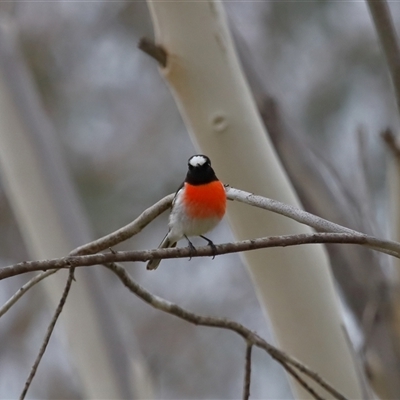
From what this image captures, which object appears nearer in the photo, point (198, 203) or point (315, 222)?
point (315, 222)

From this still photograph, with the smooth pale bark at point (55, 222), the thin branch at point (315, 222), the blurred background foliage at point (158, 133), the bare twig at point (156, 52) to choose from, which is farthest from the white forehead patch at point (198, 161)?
the blurred background foliage at point (158, 133)

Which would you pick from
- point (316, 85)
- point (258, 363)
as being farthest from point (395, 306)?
point (316, 85)

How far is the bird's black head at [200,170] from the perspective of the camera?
168 cm

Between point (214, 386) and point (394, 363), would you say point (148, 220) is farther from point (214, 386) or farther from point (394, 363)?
point (214, 386)

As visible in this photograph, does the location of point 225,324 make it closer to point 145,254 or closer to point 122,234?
point 122,234

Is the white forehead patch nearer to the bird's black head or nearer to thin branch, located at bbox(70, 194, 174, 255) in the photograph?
the bird's black head

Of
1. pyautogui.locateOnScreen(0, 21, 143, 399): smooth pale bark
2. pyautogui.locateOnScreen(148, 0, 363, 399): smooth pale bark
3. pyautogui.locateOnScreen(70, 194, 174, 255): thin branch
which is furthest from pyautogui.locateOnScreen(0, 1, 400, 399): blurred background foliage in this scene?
pyautogui.locateOnScreen(70, 194, 174, 255): thin branch

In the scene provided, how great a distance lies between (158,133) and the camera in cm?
698

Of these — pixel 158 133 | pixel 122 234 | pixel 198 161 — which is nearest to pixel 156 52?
pixel 198 161

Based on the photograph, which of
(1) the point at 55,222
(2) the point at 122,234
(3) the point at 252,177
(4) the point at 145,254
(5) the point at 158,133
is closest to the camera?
(4) the point at 145,254

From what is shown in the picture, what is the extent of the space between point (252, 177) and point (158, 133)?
17.6 feet

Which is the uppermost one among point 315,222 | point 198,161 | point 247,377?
point 198,161

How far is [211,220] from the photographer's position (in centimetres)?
173

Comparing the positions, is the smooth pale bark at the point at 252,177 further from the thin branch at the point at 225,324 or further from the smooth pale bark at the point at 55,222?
the smooth pale bark at the point at 55,222
